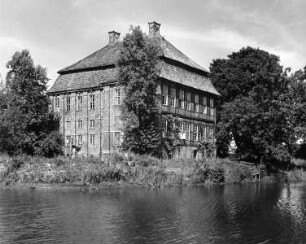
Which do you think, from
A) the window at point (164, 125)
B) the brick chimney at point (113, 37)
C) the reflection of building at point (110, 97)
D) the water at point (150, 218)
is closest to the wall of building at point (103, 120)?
the reflection of building at point (110, 97)

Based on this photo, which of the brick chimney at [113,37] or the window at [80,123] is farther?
the brick chimney at [113,37]

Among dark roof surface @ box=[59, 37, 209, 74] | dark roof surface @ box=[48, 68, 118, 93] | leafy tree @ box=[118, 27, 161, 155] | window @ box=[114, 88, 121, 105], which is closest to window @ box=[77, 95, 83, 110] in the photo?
dark roof surface @ box=[48, 68, 118, 93]

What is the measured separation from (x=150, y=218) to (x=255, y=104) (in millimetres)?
37380

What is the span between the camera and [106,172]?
43812 mm

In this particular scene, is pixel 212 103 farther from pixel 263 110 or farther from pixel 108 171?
pixel 108 171

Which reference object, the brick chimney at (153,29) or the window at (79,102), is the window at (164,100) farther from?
the window at (79,102)

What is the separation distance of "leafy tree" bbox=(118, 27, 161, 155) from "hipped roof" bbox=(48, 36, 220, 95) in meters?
3.38

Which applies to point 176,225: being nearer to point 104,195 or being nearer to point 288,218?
point 288,218

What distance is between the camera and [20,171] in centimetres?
4453

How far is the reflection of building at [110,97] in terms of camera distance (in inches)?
2216

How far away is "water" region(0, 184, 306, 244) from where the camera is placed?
20203 mm

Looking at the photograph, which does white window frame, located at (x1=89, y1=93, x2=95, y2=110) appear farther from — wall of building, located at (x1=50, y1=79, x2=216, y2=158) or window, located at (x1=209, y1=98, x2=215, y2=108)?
window, located at (x1=209, y1=98, x2=215, y2=108)

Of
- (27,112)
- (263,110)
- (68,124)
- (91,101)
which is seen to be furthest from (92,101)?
(263,110)

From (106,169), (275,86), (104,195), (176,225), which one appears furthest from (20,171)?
Answer: (275,86)
